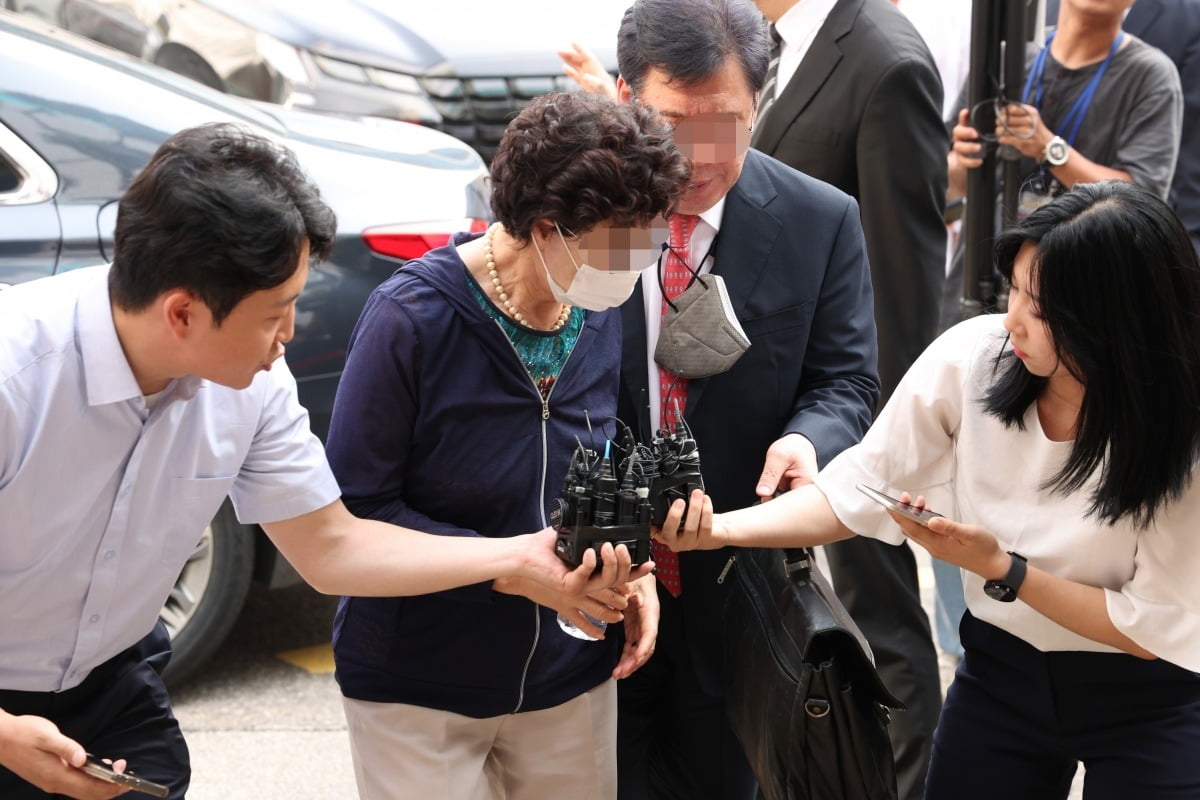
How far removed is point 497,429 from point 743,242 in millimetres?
714

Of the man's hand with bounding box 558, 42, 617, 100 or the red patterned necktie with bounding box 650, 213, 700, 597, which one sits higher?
the man's hand with bounding box 558, 42, 617, 100

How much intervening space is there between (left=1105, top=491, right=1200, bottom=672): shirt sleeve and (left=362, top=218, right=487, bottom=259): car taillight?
2.35 metres

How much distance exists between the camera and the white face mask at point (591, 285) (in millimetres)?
→ 2344

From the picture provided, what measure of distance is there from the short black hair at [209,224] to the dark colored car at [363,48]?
195 inches

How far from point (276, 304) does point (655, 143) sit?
67 centimetres

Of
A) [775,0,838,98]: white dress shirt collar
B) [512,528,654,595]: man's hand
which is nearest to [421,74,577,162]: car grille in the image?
[775,0,838,98]: white dress shirt collar

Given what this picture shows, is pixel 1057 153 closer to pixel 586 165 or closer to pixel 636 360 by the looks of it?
pixel 636 360

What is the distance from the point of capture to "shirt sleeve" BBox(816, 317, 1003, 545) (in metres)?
2.57

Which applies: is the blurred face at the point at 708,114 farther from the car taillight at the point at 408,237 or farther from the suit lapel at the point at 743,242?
the car taillight at the point at 408,237

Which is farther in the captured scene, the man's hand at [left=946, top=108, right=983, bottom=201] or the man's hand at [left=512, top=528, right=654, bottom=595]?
the man's hand at [left=946, top=108, right=983, bottom=201]

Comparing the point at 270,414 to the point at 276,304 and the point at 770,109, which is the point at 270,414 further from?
the point at 770,109

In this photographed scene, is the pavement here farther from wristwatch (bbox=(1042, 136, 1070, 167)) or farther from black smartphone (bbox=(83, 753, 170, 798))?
black smartphone (bbox=(83, 753, 170, 798))

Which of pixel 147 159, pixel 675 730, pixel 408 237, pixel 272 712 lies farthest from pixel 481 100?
pixel 675 730

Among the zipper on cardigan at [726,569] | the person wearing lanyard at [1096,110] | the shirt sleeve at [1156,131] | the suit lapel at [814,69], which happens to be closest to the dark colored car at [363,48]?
the person wearing lanyard at [1096,110]
